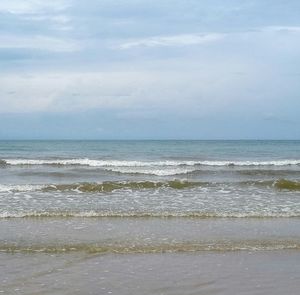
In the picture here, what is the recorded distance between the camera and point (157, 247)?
394 inches

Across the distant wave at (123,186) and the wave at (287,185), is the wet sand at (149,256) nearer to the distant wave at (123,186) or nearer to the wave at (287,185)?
the distant wave at (123,186)

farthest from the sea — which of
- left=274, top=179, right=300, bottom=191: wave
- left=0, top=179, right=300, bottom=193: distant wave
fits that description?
left=274, top=179, right=300, bottom=191: wave

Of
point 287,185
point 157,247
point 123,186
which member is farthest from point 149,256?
point 287,185

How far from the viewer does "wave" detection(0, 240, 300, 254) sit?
32.0 feet

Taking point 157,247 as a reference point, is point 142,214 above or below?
above

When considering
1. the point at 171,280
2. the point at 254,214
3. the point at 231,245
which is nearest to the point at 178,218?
the point at 254,214

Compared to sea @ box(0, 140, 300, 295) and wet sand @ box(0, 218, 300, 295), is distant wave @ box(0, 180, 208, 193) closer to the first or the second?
sea @ box(0, 140, 300, 295)

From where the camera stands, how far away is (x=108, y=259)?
30.0 ft

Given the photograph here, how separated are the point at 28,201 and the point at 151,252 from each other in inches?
299

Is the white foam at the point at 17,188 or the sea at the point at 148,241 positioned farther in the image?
the white foam at the point at 17,188

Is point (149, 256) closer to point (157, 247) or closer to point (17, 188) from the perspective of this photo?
point (157, 247)

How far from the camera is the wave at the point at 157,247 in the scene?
384 inches

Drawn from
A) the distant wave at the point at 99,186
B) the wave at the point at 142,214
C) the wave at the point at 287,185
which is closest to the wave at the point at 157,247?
the wave at the point at 142,214

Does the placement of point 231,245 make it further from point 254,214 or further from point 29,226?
point 29,226
